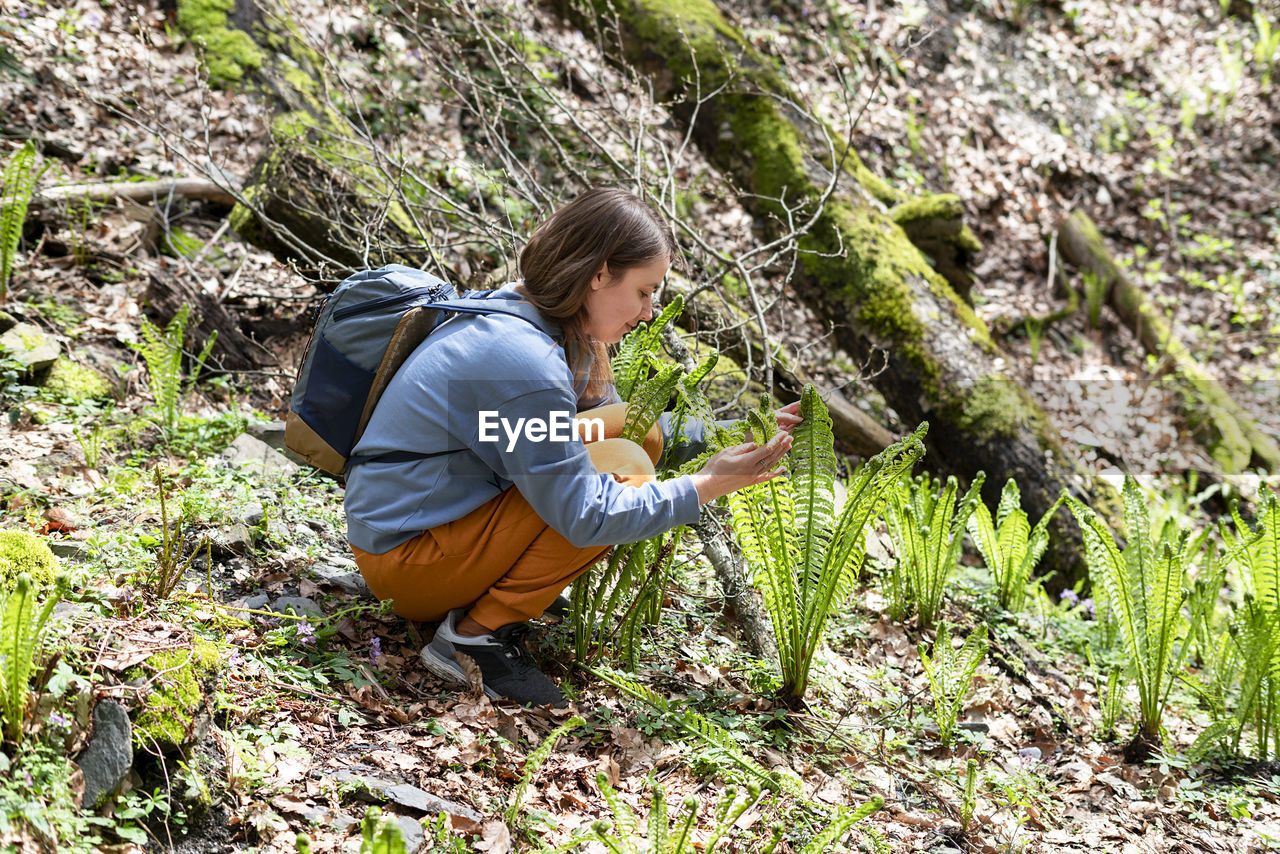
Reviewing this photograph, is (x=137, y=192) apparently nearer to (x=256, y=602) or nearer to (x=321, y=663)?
(x=256, y=602)

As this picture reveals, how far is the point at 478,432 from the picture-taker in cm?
202

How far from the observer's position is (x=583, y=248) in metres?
2.10

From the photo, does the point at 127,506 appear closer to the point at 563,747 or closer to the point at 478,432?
the point at 478,432

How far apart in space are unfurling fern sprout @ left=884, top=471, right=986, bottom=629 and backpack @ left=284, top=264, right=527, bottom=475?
5.69ft

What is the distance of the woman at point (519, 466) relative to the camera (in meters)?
2.00

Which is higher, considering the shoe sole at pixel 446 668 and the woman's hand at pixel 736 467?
the woman's hand at pixel 736 467

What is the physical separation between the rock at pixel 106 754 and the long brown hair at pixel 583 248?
4.05 ft

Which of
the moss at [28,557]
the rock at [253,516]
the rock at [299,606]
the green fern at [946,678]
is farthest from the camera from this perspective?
the rock at [253,516]

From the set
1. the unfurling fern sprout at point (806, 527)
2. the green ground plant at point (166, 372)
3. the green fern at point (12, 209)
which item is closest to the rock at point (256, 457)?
the green ground plant at point (166, 372)

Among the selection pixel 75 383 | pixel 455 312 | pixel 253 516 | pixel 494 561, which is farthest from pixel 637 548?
pixel 75 383

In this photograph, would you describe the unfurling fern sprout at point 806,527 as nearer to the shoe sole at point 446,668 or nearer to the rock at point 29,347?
the shoe sole at point 446,668

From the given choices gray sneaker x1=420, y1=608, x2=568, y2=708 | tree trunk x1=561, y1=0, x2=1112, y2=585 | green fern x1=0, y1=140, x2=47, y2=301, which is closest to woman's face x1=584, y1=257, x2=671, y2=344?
gray sneaker x1=420, y1=608, x2=568, y2=708

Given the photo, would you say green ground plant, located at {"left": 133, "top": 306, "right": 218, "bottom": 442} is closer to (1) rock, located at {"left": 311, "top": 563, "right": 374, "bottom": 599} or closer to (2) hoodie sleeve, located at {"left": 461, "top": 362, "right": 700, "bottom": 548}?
(1) rock, located at {"left": 311, "top": 563, "right": 374, "bottom": 599}

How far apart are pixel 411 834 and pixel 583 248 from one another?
133 centimetres
